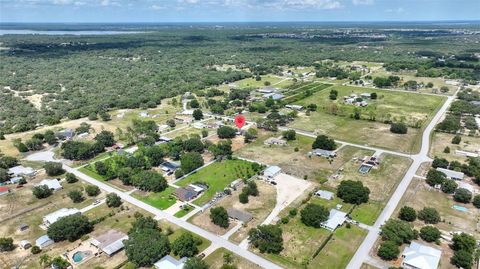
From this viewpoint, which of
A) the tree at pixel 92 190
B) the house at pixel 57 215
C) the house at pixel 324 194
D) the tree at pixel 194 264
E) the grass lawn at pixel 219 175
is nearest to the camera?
the tree at pixel 194 264

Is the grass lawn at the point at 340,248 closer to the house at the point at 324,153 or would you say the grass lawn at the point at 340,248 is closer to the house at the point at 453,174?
the house at the point at 324,153

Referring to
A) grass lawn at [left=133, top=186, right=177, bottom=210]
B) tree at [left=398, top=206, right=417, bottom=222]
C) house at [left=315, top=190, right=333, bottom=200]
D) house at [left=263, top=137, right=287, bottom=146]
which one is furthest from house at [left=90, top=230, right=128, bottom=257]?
house at [left=263, top=137, right=287, bottom=146]

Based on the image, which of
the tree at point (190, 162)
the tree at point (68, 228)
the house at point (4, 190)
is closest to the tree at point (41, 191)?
the house at point (4, 190)

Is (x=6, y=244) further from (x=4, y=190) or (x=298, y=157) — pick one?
(x=298, y=157)

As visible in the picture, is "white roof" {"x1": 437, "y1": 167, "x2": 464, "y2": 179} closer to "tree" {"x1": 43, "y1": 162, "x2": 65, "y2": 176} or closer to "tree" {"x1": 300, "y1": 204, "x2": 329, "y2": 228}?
"tree" {"x1": 300, "y1": 204, "x2": 329, "y2": 228}

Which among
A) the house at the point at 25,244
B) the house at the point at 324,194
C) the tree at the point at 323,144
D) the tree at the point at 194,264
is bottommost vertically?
the house at the point at 25,244

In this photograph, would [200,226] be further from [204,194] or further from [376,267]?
[376,267]

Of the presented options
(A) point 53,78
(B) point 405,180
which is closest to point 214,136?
(B) point 405,180
